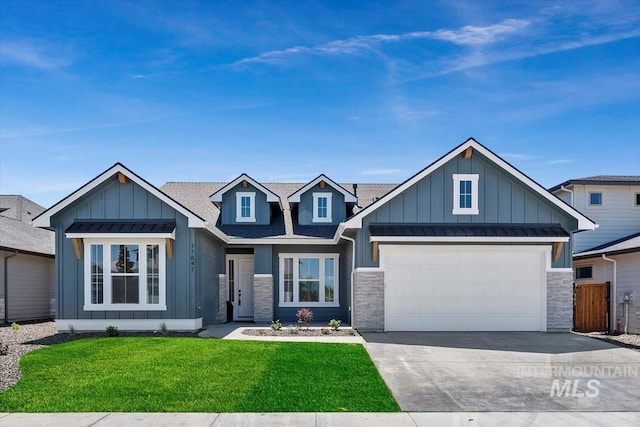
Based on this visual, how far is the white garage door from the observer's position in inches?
605

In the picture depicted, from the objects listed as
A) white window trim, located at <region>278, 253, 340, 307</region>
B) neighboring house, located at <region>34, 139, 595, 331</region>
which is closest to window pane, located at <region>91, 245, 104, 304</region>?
neighboring house, located at <region>34, 139, 595, 331</region>

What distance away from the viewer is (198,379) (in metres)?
8.70

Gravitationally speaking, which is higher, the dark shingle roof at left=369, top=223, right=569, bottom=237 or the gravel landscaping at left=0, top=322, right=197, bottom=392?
the dark shingle roof at left=369, top=223, right=569, bottom=237

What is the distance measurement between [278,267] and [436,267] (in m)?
6.46

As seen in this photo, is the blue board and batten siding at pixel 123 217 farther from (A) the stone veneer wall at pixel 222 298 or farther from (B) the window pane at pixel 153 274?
(A) the stone veneer wall at pixel 222 298

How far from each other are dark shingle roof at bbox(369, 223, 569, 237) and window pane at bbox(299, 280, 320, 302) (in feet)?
16.4

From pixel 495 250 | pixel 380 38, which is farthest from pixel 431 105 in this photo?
pixel 495 250

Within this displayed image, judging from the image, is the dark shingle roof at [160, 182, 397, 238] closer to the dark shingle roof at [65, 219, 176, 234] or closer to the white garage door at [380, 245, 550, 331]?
the dark shingle roof at [65, 219, 176, 234]

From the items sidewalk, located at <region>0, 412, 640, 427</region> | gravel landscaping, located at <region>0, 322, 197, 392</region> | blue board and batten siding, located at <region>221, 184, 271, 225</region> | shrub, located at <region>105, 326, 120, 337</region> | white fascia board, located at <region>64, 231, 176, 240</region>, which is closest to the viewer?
sidewalk, located at <region>0, 412, 640, 427</region>

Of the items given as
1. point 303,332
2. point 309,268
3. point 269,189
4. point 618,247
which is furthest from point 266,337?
point 618,247

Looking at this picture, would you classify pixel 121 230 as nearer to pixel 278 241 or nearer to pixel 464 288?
pixel 278 241

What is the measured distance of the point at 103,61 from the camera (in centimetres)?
1425

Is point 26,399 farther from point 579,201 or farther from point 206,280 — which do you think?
point 579,201

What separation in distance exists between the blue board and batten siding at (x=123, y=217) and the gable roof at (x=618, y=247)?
13338 millimetres
